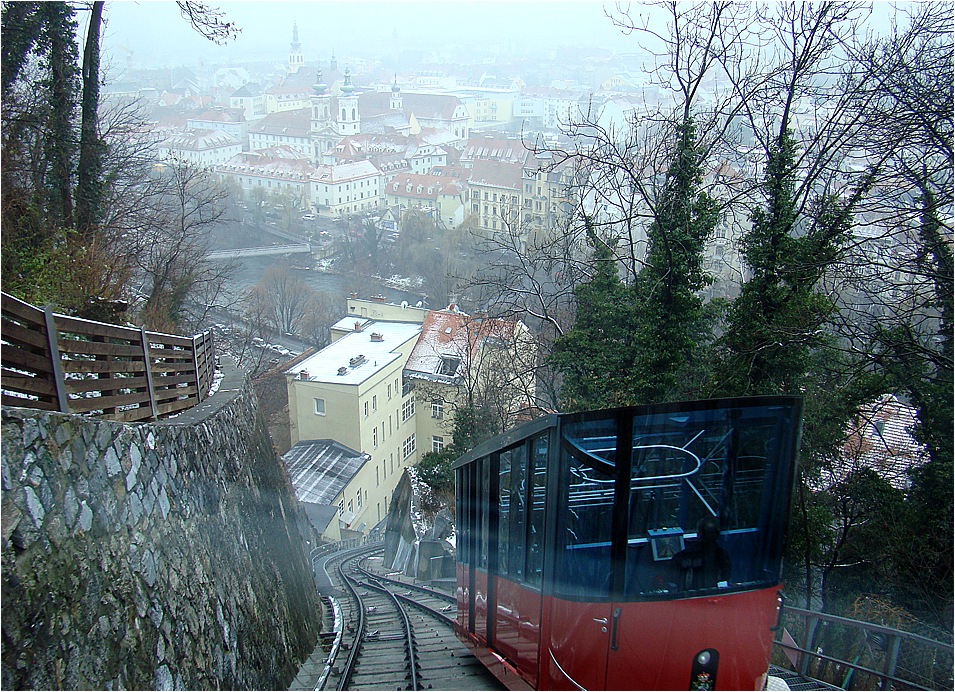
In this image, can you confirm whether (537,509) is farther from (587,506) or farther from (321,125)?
(321,125)

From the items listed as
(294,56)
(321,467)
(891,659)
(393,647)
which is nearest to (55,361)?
(393,647)

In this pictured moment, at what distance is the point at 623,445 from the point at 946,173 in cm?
814

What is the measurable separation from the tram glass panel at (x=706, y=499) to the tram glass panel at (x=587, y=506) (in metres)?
0.15

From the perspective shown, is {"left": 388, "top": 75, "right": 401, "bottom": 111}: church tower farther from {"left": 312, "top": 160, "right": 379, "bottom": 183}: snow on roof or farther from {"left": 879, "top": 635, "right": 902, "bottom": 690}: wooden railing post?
{"left": 879, "top": 635, "right": 902, "bottom": 690}: wooden railing post

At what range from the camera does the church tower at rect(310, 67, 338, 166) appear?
355 ft

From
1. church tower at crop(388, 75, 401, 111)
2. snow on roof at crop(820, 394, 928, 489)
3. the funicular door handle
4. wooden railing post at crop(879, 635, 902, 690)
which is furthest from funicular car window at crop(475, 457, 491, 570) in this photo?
church tower at crop(388, 75, 401, 111)

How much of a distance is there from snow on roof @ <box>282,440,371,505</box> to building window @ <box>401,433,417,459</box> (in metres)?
4.12

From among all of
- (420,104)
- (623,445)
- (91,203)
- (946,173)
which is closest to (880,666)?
(623,445)

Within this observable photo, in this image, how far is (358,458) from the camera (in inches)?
1026

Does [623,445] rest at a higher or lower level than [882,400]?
higher

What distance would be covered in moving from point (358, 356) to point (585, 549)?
23853 millimetres

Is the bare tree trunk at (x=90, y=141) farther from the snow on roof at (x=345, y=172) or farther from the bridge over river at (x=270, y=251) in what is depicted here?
the snow on roof at (x=345, y=172)

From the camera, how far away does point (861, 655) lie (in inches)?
320

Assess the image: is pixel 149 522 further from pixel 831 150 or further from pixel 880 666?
pixel 831 150
